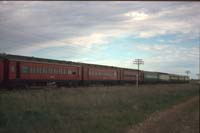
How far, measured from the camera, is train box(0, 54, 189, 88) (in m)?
23.3

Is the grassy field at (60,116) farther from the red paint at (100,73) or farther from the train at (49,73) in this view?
the red paint at (100,73)

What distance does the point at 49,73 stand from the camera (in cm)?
2855

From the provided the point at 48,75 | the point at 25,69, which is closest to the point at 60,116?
the point at 25,69

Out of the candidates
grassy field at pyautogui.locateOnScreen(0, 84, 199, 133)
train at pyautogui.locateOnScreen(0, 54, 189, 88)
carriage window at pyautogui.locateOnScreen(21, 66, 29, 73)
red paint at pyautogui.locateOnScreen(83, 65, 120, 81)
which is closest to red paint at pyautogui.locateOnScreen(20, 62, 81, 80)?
train at pyautogui.locateOnScreen(0, 54, 189, 88)

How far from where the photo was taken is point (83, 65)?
3591cm

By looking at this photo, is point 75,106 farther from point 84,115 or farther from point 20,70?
point 20,70

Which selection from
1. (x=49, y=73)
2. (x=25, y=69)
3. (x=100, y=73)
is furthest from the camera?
(x=100, y=73)

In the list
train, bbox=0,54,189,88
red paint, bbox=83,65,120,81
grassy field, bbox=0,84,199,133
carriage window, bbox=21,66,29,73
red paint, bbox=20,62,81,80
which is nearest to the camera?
grassy field, bbox=0,84,199,133

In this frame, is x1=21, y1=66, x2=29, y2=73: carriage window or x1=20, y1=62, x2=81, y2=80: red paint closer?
x1=21, y1=66, x2=29, y2=73: carriage window

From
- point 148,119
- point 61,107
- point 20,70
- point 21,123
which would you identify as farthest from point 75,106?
point 20,70

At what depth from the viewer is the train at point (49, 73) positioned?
23312 mm

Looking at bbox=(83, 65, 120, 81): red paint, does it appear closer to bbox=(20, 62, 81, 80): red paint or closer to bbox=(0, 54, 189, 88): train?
bbox=(0, 54, 189, 88): train

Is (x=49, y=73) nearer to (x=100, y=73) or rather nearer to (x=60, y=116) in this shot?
(x=100, y=73)

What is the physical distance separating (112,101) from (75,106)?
504 centimetres
